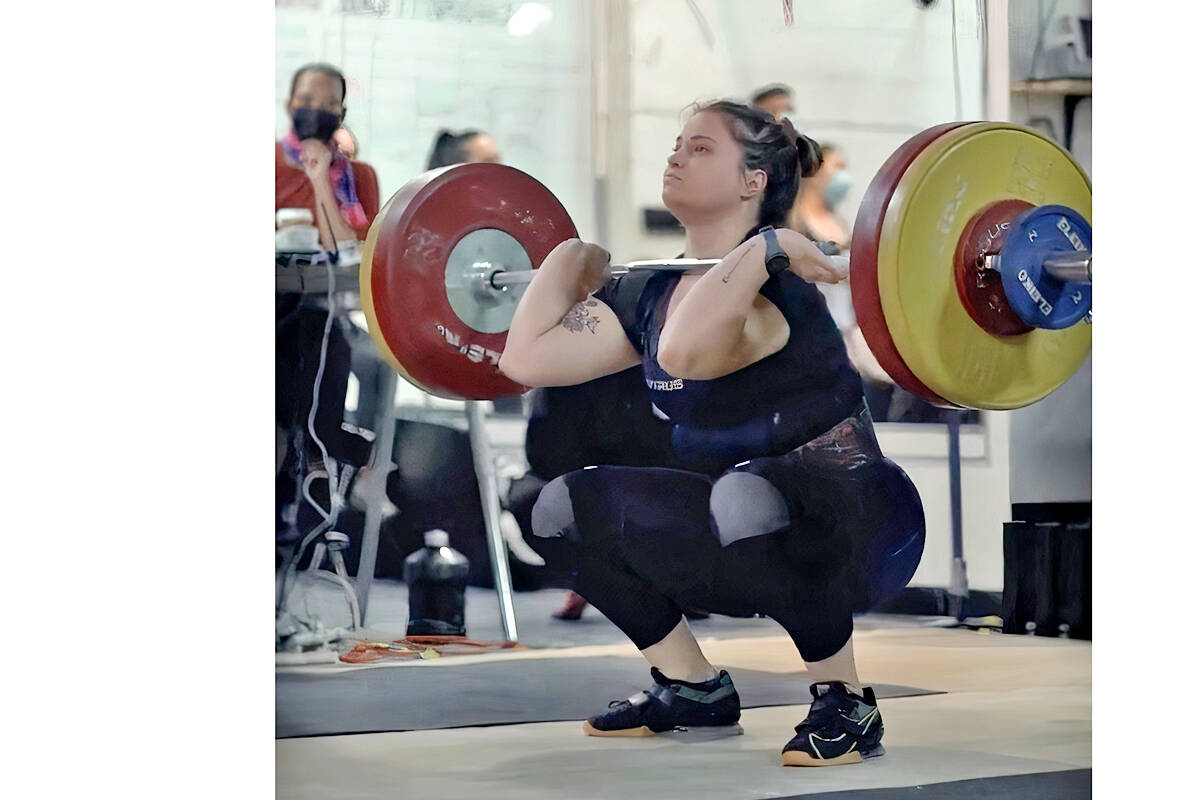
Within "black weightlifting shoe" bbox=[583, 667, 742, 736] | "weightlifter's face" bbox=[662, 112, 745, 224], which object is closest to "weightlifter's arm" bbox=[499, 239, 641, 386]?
"weightlifter's face" bbox=[662, 112, 745, 224]

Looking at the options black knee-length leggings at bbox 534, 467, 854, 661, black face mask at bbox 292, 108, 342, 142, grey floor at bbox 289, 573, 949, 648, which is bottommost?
grey floor at bbox 289, 573, 949, 648

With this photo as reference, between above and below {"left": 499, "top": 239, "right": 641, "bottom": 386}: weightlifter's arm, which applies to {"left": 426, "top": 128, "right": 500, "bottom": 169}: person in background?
above

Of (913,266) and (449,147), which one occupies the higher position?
(449,147)

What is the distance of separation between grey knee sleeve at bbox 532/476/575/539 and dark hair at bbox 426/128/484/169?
52cm

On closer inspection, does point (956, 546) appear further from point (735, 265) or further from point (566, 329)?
point (566, 329)

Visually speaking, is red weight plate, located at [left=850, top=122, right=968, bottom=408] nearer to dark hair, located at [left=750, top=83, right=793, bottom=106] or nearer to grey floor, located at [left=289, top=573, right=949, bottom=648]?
dark hair, located at [left=750, top=83, right=793, bottom=106]

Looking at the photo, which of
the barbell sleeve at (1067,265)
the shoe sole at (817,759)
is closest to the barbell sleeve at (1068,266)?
the barbell sleeve at (1067,265)

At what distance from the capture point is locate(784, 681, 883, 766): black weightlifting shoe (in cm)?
213

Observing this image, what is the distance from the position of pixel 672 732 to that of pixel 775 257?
2.47 ft

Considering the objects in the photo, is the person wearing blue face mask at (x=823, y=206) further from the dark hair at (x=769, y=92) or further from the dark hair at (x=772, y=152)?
the dark hair at (x=769, y=92)

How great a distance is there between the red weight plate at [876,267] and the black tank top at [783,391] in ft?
0.18

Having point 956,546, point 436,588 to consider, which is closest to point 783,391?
point 956,546

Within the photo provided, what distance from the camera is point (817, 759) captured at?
2.13 m
